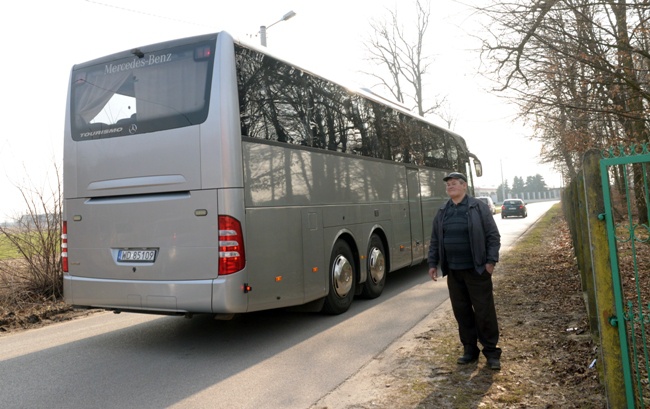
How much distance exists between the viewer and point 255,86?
621cm

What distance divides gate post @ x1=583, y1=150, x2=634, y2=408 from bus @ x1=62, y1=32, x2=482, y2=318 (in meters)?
3.49

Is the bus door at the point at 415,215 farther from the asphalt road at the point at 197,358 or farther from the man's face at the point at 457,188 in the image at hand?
the man's face at the point at 457,188

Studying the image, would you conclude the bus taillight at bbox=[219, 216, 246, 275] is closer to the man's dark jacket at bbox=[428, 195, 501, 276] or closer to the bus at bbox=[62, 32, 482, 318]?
the bus at bbox=[62, 32, 482, 318]

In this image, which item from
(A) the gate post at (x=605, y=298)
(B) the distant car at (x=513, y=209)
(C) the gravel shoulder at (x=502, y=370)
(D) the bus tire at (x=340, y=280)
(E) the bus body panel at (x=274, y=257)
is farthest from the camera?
(B) the distant car at (x=513, y=209)

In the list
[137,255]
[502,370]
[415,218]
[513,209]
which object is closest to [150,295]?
[137,255]

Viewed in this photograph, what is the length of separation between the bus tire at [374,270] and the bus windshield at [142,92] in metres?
4.22

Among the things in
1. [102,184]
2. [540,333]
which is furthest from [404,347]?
[102,184]

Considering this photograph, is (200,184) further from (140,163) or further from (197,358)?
(197,358)

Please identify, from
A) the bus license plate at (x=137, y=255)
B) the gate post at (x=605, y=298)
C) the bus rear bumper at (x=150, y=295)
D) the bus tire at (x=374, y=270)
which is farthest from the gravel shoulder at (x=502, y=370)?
the bus license plate at (x=137, y=255)

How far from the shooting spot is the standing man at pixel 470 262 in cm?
489

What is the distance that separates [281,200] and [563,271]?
23.0ft

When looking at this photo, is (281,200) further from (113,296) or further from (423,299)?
(423,299)

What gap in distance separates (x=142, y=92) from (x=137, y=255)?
6.26 ft

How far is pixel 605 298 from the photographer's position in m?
3.36
